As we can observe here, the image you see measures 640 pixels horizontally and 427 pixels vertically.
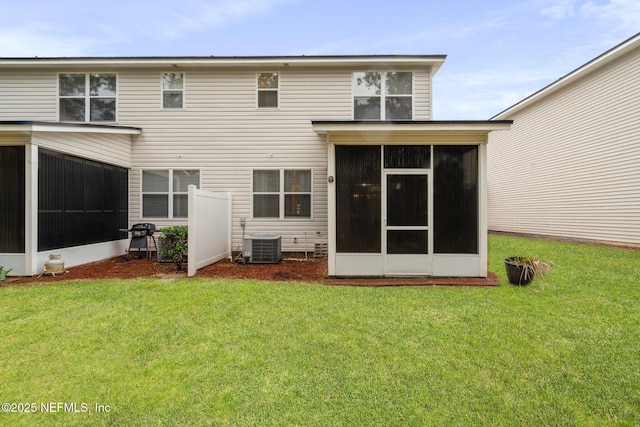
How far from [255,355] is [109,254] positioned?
7.51 m

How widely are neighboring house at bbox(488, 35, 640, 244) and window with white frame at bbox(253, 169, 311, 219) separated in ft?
33.7

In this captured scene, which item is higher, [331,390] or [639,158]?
[639,158]

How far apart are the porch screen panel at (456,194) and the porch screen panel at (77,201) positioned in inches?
328

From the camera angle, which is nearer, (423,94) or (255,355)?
(255,355)

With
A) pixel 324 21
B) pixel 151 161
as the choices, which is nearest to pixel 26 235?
pixel 151 161

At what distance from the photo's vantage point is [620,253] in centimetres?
842

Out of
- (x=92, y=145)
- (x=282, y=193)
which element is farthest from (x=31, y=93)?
(x=282, y=193)

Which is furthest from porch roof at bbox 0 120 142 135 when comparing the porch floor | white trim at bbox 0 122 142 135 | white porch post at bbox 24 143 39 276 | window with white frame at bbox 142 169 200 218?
the porch floor

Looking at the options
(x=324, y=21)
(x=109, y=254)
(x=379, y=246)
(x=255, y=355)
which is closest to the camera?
(x=255, y=355)

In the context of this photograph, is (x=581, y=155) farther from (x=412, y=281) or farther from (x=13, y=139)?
(x=13, y=139)

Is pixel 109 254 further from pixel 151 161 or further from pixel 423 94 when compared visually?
pixel 423 94

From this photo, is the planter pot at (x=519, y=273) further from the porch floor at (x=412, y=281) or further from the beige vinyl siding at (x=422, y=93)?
the beige vinyl siding at (x=422, y=93)

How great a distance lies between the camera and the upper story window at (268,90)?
364 inches

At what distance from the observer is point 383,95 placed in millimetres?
9102
